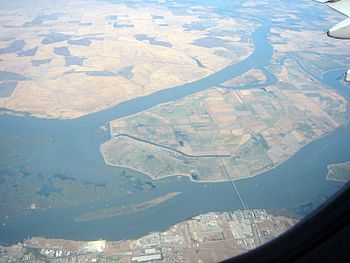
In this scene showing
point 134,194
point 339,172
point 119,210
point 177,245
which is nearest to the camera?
point 177,245

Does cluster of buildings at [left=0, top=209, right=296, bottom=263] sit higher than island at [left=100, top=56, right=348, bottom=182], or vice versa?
cluster of buildings at [left=0, top=209, right=296, bottom=263]

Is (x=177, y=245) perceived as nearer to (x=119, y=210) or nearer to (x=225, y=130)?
(x=119, y=210)

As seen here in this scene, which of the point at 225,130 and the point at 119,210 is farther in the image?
the point at 225,130

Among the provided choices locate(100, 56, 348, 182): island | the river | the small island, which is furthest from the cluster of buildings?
the small island

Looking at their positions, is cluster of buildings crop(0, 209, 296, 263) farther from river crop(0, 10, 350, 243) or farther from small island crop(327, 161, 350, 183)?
small island crop(327, 161, 350, 183)

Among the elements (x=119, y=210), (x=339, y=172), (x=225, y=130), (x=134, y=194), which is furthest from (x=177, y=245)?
(x=225, y=130)

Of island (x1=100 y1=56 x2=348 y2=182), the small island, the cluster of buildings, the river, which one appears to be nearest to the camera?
the cluster of buildings

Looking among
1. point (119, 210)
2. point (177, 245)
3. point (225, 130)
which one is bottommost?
point (225, 130)

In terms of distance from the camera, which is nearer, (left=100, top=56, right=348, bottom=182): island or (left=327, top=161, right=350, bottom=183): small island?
(left=327, top=161, right=350, bottom=183): small island

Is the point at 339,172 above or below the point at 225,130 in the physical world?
above
